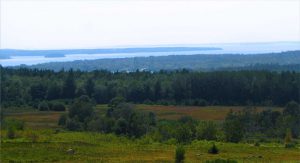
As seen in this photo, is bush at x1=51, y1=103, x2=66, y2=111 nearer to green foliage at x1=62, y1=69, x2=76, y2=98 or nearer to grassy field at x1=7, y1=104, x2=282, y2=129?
grassy field at x1=7, y1=104, x2=282, y2=129

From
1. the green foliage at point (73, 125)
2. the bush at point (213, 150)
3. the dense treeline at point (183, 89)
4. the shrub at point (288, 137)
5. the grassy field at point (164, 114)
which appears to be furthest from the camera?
the dense treeline at point (183, 89)

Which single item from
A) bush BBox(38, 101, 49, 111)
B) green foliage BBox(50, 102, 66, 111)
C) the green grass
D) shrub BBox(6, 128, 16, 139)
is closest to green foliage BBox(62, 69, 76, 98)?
bush BBox(38, 101, 49, 111)

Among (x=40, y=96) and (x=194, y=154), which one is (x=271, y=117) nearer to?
(x=194, y=154)

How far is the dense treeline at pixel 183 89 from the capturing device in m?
94.5

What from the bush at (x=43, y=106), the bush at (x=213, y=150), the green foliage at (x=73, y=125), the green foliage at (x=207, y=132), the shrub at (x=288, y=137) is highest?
the bush at (x=213, y=150)

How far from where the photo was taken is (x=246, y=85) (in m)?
97.0

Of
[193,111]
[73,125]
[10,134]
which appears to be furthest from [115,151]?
[193,111]

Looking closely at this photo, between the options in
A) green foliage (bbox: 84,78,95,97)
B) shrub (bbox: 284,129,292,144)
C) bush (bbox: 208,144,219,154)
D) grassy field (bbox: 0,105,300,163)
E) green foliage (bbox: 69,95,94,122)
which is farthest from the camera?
green foliage (bbox: 84,78,95,97)

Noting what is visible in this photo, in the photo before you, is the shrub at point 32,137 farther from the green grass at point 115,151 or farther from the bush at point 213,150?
the bush at point 213,150

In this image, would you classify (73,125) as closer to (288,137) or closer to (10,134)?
(10,134)

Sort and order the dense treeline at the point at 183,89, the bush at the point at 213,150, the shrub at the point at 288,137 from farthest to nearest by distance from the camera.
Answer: the dense treeline at the point at 183,89
the shrub at the point at 288,137
the bush at the point at 213,150

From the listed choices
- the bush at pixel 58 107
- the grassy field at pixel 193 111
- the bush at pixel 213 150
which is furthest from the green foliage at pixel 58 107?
the bush at pixel 213 150

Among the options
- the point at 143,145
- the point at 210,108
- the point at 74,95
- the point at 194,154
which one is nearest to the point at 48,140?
the point at 143,145

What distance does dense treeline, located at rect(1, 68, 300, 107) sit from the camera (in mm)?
94500
